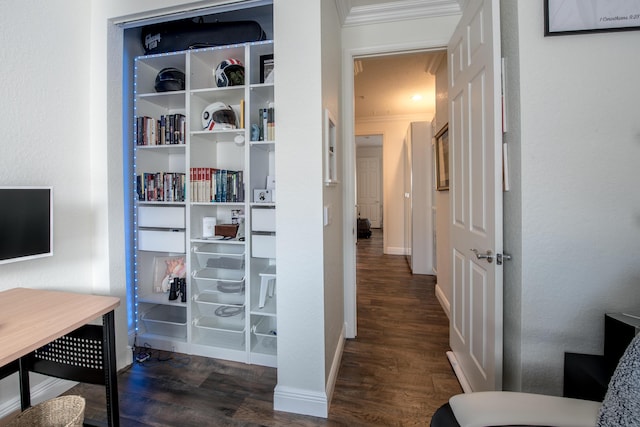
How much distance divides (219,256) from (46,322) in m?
1.09

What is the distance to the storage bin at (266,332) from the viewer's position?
6.58ft

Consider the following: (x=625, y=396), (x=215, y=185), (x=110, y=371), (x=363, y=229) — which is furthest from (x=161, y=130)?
(x=363, y=229)

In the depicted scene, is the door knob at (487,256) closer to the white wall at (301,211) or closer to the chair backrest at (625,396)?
the chair backrest at (625,396)

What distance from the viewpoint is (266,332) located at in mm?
2047

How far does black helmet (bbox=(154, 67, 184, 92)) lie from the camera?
6.81 feet

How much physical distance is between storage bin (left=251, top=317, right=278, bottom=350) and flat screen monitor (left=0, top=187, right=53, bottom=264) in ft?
4.14

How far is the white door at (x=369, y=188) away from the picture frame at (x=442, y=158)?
5.56m

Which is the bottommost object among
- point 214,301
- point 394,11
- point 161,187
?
point 214,301

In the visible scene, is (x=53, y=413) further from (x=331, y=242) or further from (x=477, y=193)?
(x=477, y=193)

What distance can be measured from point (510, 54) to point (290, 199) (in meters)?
1.26

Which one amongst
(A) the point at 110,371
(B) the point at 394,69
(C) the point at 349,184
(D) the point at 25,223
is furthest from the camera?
(B) the point at 394,69

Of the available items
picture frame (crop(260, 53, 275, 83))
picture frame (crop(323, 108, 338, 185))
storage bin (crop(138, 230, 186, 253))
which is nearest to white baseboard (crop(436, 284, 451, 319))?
picture frame (crop(323, 108, 338, 185))

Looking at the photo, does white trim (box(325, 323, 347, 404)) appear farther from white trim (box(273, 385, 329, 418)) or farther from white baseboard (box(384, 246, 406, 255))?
white baseboard (box(384, 246, 406, 255))

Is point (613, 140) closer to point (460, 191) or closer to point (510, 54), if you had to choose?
point (510, 54)
